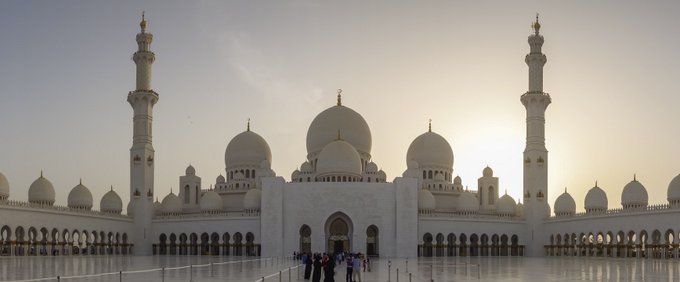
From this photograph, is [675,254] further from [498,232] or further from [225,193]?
[225,193]

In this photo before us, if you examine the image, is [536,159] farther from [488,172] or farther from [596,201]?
[488,172]

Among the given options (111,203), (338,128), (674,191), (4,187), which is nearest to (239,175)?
(338,128)

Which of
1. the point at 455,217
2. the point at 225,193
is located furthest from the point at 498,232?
the point at 225,193

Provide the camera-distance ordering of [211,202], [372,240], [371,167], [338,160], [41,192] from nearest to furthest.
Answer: [41,192] → [372,240] → [338,160] → [211,202] → [371,167]

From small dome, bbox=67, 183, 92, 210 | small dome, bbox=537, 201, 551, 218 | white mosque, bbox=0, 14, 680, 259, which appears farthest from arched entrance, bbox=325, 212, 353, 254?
small dome, bbox=67, 183, 92, 210

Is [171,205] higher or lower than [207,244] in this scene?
higher

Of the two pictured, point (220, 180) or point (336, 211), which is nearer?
point (336, 211)

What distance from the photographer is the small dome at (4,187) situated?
1722 inches

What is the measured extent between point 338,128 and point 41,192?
20.4 meters

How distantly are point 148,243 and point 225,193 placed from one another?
7028mm

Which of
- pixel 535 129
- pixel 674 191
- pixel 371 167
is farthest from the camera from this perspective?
pixel 371 167

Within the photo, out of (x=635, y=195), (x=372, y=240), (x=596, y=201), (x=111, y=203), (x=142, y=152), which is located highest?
(x=142, y=152)

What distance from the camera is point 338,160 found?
5200cm

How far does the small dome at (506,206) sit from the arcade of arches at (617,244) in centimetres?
473
